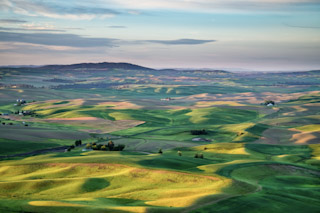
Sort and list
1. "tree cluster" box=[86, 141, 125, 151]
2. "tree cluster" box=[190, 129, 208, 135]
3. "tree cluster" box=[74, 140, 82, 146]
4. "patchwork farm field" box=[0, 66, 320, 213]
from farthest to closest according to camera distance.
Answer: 1. "tree cluster" box=[190, 129, 208, 135]
2. "tree cluster" box=[74, 140, 82, 146]
3. "tree cluster" box=[86, 141, 125, 151]
4. "patchwork farm field" box=[0, 66, 320, 213]

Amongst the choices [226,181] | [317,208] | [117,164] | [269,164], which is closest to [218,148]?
[269,164]

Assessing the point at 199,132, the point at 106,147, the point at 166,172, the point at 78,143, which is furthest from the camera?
the point at 199,132

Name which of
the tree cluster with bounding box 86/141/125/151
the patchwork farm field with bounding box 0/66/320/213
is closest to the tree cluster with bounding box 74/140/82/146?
the patchwork farm field with bounding box 0/66/320/213

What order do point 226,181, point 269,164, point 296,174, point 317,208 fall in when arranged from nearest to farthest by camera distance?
1. point 317,208
2. point 226,181
3. point 296,174
4. point 269,164

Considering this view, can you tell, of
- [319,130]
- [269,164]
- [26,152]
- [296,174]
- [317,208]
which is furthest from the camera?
[319,130]

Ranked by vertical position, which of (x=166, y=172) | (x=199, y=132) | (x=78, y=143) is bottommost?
(x=78, y=143)

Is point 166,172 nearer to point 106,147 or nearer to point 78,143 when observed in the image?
point 106,147

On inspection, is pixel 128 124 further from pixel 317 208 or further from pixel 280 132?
pixel 317 208

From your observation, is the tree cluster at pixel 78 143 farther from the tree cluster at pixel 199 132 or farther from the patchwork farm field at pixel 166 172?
the tree cluster at pixel 199 132

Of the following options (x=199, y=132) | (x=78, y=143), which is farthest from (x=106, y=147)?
(x=199, y=132)

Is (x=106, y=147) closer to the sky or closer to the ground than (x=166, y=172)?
closer to the ground

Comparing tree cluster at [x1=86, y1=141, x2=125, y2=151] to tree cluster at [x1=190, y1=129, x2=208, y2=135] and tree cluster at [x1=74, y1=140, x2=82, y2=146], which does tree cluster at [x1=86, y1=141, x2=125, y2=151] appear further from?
tree cluster at [x1=190, y1=129, x2=208, y2=135]
